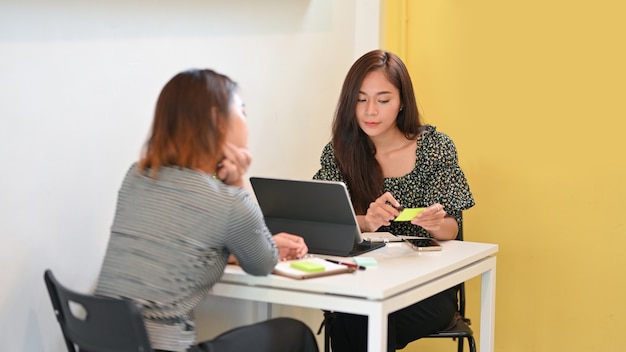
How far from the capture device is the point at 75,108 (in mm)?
2330

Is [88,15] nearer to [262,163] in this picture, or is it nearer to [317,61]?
[262,163]

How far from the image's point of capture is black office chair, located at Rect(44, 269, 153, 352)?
5.83 feet

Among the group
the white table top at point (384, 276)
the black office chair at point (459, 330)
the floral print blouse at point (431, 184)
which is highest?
the floral print blouse at point (431, 184)

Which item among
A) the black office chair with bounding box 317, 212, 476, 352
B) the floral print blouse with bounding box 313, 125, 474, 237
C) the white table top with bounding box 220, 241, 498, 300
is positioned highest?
the floral print blouse with bounding box 313, 125, 474, 237

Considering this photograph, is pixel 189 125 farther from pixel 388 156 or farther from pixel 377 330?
pixel 388 156

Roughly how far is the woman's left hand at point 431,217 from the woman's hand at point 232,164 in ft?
2.43

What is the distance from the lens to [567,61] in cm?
343

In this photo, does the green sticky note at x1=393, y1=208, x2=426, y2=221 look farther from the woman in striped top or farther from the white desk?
the woman in striped top

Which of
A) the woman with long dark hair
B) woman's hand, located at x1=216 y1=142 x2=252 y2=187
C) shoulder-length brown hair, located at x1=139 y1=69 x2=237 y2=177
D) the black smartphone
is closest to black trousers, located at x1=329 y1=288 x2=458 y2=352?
the woman with long dark hair

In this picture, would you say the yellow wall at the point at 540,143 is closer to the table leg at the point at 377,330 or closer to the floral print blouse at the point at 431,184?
the floral print blouse at the point at 431,184

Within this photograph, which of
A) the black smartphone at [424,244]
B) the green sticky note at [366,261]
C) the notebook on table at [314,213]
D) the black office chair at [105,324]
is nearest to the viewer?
the black office chair at [105,324]

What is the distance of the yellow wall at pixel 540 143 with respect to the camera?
11.1ft

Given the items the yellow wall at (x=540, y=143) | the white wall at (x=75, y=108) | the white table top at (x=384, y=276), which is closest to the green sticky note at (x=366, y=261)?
the white table top at (x=384, y=276)

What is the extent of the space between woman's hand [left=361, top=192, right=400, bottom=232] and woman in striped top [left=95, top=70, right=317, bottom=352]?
2.15 feet
